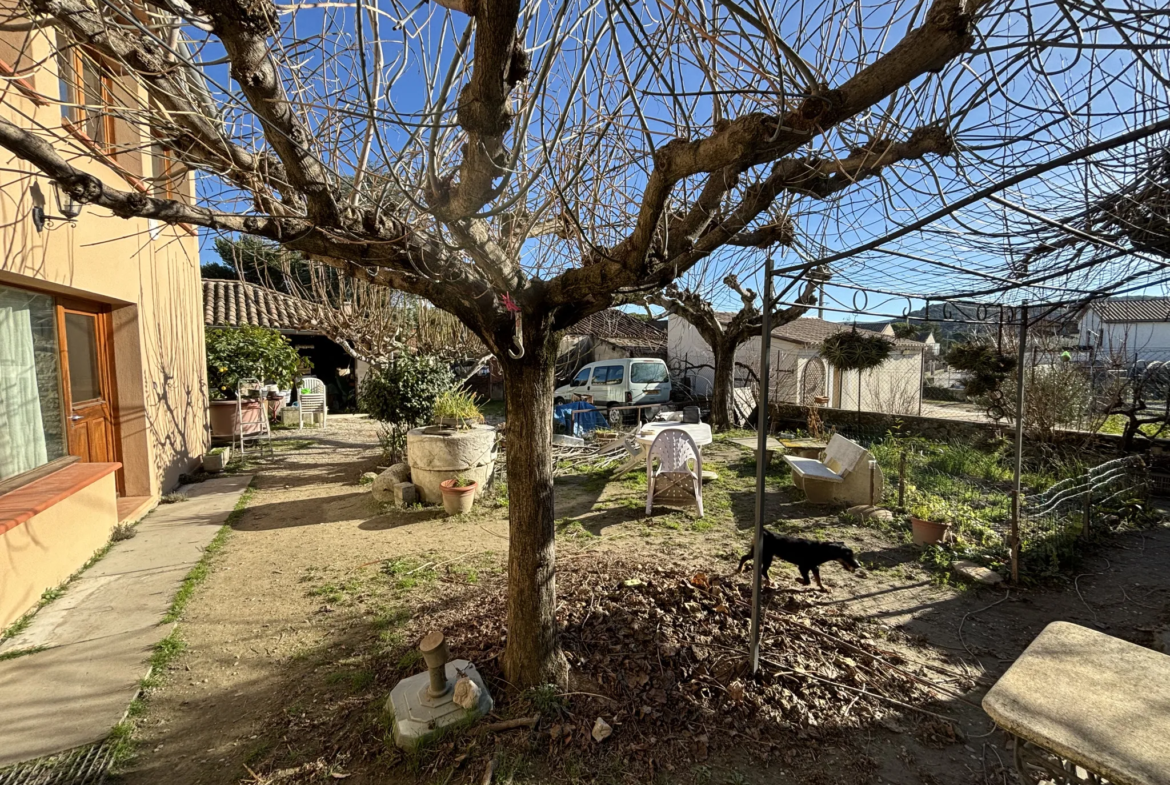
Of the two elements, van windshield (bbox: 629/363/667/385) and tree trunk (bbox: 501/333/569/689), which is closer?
tree trunk (bbox: 501/333/569/689)

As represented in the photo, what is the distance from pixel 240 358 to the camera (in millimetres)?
9758

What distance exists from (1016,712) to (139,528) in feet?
24.0

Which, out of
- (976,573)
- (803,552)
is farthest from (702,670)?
(976,573)

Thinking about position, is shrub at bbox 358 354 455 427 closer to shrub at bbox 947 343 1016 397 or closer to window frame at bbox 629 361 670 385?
window frame at bbox 629 361 670 385

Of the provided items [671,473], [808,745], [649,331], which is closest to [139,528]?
[671,473]

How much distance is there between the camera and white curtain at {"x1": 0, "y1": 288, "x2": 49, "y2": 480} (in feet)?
13.3

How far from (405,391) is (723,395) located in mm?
7697

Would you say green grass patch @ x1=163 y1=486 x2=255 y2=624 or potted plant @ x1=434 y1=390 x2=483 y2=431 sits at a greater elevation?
potted plant @ x1=434 y1=390 x2=483 y2=431

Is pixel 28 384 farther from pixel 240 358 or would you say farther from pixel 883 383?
pixel 883 383

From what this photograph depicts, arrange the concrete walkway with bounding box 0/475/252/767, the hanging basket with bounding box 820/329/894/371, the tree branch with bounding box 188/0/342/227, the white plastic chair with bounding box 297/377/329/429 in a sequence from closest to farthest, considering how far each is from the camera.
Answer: the tree branch with bounding box 188/0/342/227, the concrete walkway with bounding box 0/475/252/767, the hanging basket with bounding box 820/329/894/371, the white plastic chair with bounding box 297/377/329/429

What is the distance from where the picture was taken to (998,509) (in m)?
6.04

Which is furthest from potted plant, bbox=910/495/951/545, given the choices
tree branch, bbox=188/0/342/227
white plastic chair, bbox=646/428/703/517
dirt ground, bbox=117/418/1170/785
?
tree branch, bbox=188/0/342/227

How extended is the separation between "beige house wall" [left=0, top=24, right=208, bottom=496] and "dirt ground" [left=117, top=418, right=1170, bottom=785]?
1538mm

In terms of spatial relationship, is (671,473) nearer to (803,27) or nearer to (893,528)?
(893,528)
